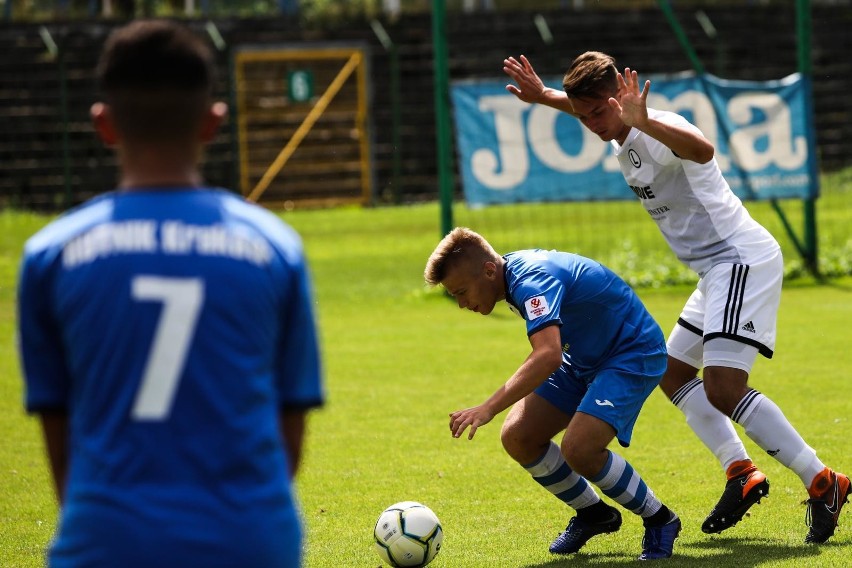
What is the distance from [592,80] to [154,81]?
352 centimetres

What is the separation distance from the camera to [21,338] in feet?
7.94

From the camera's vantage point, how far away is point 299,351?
8.06ft

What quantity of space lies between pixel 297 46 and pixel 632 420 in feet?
68.4

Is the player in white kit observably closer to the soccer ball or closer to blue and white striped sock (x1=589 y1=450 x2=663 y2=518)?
blue and white striped sock (x1=589 y1=450 x2=663 y2=518)

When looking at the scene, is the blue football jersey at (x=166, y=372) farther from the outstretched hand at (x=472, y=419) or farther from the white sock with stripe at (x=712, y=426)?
the white sock with stripe at (x=712, y=426)

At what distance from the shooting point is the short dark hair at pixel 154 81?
2334 millimetres

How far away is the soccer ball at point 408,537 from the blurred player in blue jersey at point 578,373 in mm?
508

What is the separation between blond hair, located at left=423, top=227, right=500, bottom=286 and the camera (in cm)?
496

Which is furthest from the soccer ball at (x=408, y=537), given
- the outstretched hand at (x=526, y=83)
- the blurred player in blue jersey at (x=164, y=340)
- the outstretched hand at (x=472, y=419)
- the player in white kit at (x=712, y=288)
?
the blurred player in blue jersey at (x=164, y=340)

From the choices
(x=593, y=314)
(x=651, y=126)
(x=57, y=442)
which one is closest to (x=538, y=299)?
(x=593, y=314)

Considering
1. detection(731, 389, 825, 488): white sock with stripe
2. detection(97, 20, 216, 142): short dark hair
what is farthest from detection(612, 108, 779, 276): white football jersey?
detection(97, 20, 216, 142): short dark hair

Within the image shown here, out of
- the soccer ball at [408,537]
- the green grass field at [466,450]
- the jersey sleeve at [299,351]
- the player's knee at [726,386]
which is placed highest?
the jersey sleeve at [299,351]

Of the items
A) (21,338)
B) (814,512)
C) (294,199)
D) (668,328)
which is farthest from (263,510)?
(294,199)

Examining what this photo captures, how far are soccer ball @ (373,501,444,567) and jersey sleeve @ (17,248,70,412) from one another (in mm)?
2830
